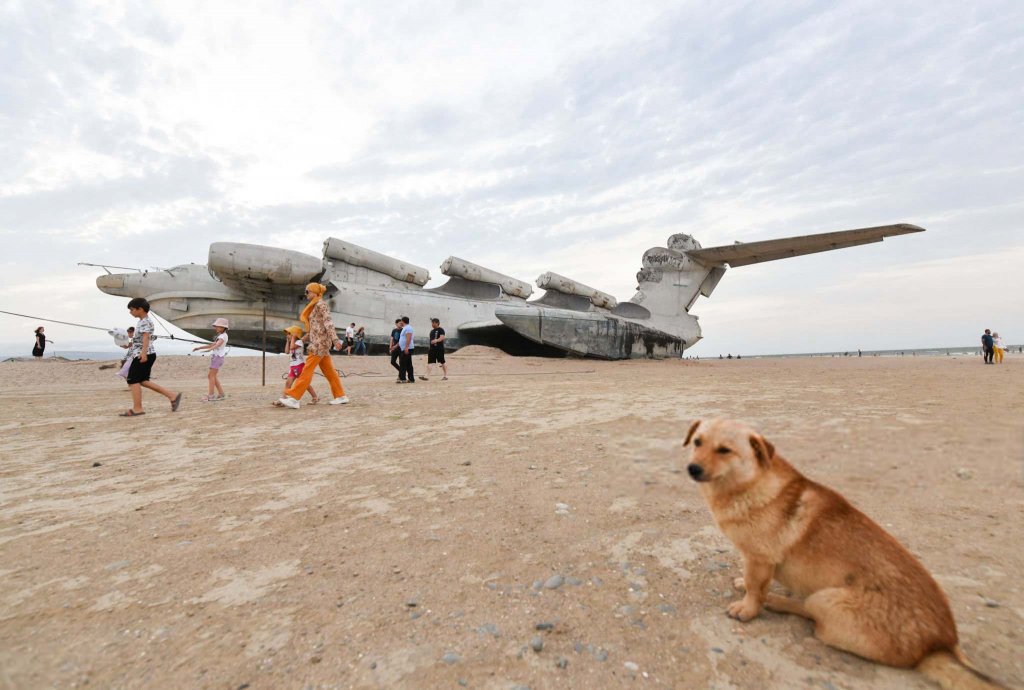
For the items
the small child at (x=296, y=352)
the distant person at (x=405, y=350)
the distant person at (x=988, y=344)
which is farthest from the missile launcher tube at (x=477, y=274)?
the distant person at (x=988, y=344)

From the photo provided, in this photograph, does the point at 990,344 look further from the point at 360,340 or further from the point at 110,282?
the point at 110,282

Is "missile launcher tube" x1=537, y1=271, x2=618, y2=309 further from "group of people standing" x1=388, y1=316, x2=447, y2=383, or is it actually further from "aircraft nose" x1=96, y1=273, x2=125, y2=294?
"aircraft nose" x1=96, y1=273, x2=125, y2=294

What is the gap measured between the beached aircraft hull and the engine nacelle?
0.09 ft

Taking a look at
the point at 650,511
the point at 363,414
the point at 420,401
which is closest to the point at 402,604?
the point at 650,511

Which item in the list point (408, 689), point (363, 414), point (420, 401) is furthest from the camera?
point (420, 401)

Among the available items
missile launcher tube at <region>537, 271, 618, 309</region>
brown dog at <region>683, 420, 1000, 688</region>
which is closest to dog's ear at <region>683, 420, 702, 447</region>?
brown dog at <region>683, 420, 1000, 688</region>

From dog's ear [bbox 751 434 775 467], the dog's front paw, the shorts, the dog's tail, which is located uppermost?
the shorts

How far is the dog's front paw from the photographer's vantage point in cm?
151

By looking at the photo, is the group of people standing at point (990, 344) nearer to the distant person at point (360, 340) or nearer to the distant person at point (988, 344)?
the distant person at point (988, 344)

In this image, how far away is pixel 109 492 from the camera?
286cm

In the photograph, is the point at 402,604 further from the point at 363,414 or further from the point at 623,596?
the point at 363,414

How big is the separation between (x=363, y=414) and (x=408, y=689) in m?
4.85

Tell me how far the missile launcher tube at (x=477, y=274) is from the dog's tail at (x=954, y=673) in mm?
19296

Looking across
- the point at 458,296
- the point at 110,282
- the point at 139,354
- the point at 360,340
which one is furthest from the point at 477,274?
the point at 139,354
